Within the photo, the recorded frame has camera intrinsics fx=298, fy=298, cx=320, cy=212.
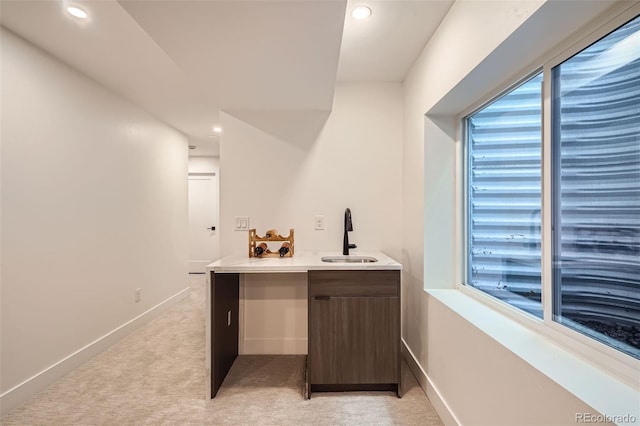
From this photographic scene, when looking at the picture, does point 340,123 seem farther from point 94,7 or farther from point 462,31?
point 94,7

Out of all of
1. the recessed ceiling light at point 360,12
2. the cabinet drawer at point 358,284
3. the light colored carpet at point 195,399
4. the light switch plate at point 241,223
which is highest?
the recessed ceiling light at point 360,12

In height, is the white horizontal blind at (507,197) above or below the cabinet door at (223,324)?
above

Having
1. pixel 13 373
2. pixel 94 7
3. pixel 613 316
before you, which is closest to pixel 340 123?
pixel 94 7

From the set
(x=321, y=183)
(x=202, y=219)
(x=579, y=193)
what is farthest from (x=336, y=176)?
(x=202, y=219)

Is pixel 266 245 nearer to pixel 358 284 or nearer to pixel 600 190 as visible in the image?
pixel 358 284

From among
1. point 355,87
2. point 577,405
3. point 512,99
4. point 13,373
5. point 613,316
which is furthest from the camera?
point 355,87

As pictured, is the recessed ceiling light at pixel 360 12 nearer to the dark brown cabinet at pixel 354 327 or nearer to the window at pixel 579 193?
the window at pixel 579 193

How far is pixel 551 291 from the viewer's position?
1.21 metres

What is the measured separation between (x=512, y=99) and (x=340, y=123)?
1.38 metres

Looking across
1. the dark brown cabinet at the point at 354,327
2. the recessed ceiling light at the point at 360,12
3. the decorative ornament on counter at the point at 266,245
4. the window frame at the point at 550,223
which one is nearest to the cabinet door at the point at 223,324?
the decorative ornament on counter at the point at 266,245

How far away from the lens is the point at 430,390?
1902 mm

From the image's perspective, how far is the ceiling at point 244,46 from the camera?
4.46 ft

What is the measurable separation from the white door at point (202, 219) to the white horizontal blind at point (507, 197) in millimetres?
5115

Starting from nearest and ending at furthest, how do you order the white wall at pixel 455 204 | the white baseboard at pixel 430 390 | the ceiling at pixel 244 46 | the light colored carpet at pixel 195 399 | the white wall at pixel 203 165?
the white wall at pixel 455 204
the ceiling at pixel 244 46
the white baseboard at pixel 430 390
the light colored carpet at pixel 195 399
the white wall at pixel 203 165
